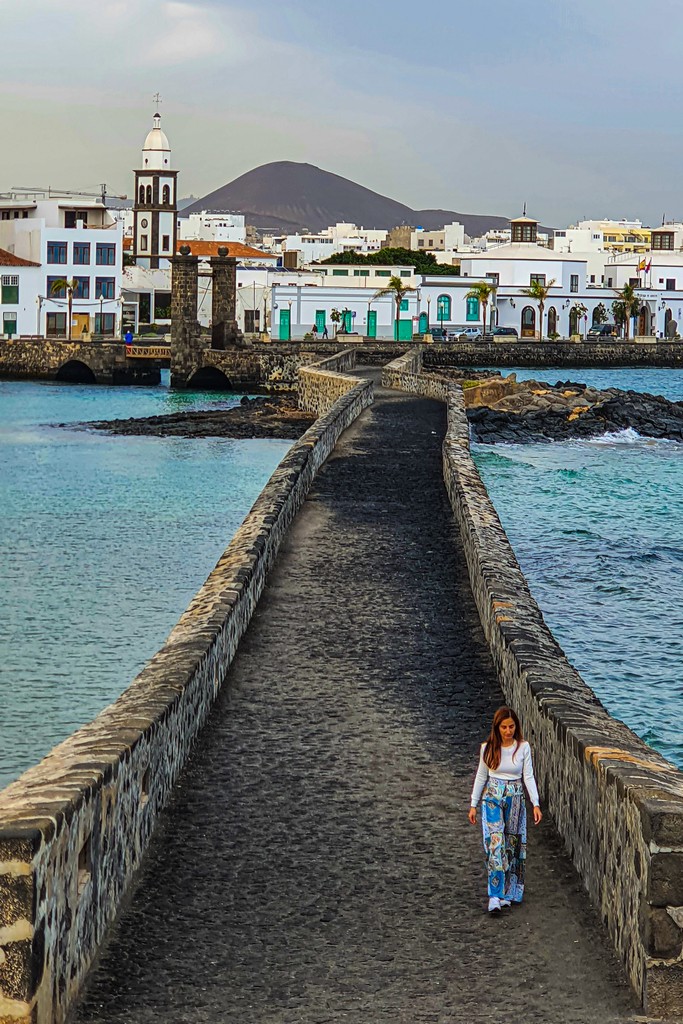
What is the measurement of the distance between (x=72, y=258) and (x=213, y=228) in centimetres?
8345

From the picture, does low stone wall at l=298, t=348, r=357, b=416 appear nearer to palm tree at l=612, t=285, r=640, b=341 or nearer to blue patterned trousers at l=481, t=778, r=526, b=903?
blue patterned trousers at l=481, t=778, r=526, b=903

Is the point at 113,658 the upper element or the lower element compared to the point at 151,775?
lower

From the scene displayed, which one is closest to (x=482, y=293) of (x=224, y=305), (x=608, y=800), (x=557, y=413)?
(x=224, y=305)

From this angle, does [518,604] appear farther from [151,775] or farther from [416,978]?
[416,978]

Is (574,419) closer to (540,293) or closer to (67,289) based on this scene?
(67,289)

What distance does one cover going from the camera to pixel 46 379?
229 ft

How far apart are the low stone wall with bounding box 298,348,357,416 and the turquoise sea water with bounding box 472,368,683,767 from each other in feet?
13.8

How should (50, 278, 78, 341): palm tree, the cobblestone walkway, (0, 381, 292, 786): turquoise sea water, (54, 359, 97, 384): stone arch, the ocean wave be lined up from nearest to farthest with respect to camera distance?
the cobblestone walkway → (0, 381, 292, 786): turquoise sea water → the ocean wave → (54, 359, 97, 384): stone arch → (50, 278, 78, 341): palm tree

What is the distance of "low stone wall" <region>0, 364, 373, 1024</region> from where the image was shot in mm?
4805

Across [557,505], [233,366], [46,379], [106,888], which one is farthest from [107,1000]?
[46,379]

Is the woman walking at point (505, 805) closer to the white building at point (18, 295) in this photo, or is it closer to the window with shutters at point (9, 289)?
the white building at point (18, 295)

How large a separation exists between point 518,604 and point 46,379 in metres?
61.7

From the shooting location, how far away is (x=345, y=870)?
6.80m

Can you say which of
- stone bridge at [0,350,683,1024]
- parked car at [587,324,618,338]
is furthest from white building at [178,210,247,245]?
stone bridge at [0,350,683,1024]
